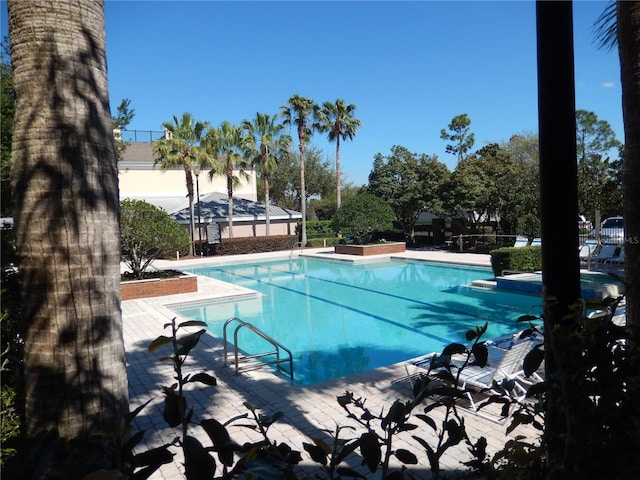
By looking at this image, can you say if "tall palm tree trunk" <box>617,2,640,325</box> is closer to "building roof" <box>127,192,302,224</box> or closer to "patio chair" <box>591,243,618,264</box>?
"patio chair" <box>591,243,618,264</box>

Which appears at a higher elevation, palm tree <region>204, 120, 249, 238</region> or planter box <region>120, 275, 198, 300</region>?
palm tree <region>204, 120, 249, 238</region>

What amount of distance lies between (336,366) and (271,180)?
39015 mm

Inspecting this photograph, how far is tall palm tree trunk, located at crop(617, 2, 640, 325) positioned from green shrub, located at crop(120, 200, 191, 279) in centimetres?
1396

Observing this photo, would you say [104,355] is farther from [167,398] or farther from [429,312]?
[429,312]

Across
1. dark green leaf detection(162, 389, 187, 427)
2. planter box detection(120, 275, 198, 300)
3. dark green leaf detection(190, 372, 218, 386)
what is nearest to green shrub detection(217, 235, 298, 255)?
planter box detection(120, 275, 198, 300)

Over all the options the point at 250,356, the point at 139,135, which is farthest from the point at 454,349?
the point at 139,135

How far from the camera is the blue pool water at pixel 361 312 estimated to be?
9696mm

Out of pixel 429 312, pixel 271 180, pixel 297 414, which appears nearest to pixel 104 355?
pixel 297 414

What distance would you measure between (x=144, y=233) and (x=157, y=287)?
1797 mm

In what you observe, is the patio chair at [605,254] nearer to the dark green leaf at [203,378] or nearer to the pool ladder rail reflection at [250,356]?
the pool ladder rail reflection at [250,356]

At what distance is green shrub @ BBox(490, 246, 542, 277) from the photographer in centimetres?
1545

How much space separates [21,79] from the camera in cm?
211

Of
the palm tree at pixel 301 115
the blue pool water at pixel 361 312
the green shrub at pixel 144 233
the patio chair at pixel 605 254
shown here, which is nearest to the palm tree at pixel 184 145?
the palm tree at pixel 301 115

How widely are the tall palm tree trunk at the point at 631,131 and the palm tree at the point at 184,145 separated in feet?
78.0
